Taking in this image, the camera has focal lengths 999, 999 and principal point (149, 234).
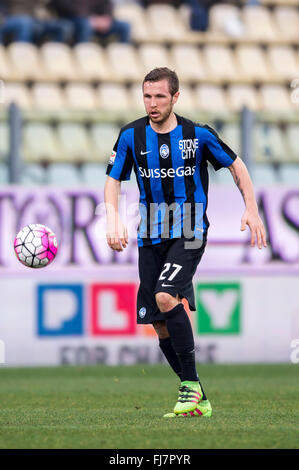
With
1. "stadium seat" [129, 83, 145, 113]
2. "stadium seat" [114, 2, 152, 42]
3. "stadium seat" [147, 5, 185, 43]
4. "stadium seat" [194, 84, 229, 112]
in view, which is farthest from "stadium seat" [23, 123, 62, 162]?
"stadium seat" [147, 5, 185, 43]

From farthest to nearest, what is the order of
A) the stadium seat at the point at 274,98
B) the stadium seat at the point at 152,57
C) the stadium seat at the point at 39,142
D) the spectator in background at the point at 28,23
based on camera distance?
1. the stadium seat at the point at 274,98
2. the stadium seat at the point at 152,57
3. the spectator in background at the point at 28,23
4. the stadium seat at the point at 39,142

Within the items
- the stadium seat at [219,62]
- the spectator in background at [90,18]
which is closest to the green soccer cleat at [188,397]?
the spectator in background at [90,18]

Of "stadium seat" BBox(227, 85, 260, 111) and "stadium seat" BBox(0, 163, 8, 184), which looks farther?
"stadium seat" BBox(227, 85, 260, 111)

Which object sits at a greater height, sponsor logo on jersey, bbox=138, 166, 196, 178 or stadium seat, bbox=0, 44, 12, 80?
stadium seat, bbox=0, 44, 12, 80

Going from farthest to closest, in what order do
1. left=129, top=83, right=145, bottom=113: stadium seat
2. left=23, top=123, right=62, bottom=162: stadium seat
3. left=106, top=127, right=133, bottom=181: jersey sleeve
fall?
1. left=129, top=83, right=145, bottom=113: stadium seat
2. left=23, top=123, right=62, bottom=162: stadium seat
3. left=106, top=127, right=133, bottom=181: jersey sleeve

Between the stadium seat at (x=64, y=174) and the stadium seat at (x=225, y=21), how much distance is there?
17.8ft

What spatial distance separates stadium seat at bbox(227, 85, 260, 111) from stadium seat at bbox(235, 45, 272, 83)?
51 cm

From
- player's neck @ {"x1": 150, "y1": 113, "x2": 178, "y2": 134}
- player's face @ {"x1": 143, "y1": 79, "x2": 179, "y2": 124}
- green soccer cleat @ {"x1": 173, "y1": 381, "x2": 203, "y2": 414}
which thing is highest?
player's face @ {"x1": 143, "y1": 79, "x2": 179, "y2": 124}

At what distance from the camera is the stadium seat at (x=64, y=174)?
10.9m

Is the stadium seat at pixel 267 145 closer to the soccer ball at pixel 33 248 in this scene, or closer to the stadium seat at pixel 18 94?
the stadium seat at pixel 18 94

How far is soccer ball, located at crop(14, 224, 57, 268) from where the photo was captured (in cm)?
602

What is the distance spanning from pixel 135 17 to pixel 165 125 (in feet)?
34.0

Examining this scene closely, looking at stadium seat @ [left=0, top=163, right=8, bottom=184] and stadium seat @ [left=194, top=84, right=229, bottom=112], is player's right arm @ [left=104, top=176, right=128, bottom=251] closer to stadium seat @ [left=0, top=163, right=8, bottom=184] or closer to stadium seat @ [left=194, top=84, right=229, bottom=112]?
stadium seat @ [left=0, top=163, right=8, bottom=184]
